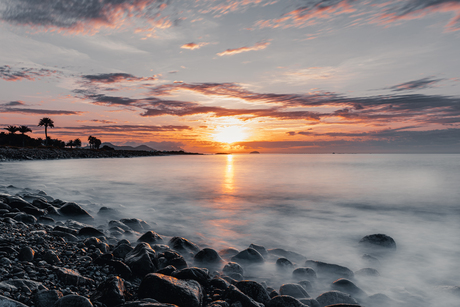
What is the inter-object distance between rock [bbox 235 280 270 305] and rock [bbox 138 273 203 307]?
788 millimetres

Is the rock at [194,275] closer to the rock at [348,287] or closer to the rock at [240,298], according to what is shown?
the rock at [240,298]

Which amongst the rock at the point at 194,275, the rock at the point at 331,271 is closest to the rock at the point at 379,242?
the rock at the point at 331,271

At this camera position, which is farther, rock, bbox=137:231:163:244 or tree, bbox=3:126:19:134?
tree, bbox=3:126:19:134

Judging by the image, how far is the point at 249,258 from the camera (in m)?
6.44

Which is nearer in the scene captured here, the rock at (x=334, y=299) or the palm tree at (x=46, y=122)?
the rock at (x=334, y=299)

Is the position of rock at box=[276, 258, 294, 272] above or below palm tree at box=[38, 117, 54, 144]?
below

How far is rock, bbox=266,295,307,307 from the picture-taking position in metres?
4.16

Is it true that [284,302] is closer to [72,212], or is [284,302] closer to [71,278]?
[71,278]

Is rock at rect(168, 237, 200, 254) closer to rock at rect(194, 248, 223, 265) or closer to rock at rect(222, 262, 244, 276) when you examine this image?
rock at rect(194, 248, 223, 265)

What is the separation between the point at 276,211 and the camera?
44.4ft

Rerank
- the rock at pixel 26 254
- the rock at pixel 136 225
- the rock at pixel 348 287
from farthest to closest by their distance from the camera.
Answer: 1. the rock at pixel 136 225
2. the rock at pixel 348 287
3. the rock at pixel 26 254

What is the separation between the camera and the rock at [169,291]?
3.84 meters

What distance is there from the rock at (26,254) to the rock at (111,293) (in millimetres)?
1627

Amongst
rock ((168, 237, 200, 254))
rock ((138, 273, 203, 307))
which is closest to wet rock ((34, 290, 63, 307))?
rock ((138, 273, 203, 307))
